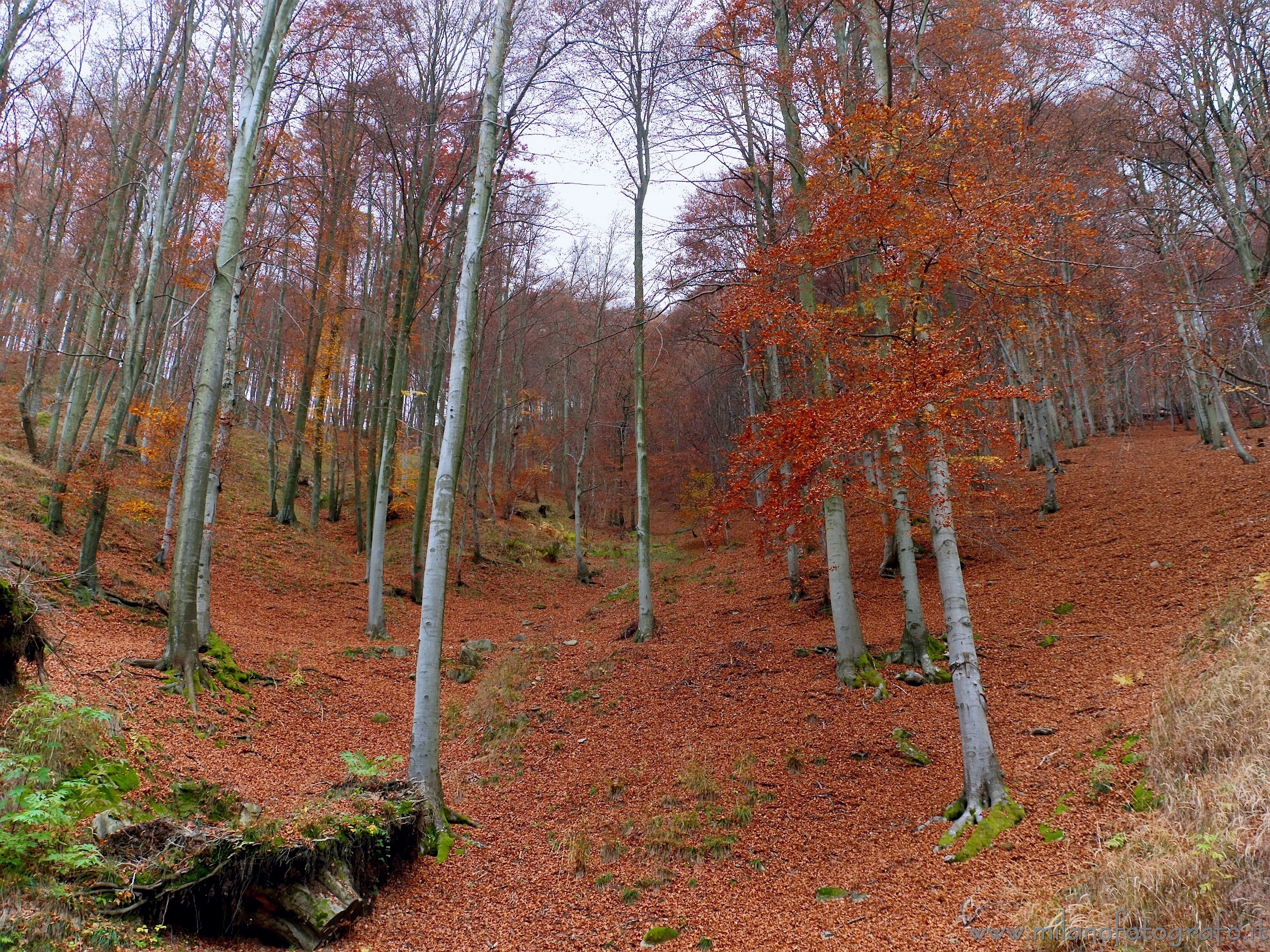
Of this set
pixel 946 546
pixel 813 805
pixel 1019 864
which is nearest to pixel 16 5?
pixel 946 546

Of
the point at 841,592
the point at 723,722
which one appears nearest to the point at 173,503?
the point at 723,722

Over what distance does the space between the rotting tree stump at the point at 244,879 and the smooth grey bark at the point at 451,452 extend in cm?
126

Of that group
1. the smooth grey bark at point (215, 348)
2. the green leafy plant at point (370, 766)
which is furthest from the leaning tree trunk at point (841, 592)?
the smooth grey bark at point (215, 348)

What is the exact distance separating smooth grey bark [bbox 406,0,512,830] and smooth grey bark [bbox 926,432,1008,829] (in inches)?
→ 185

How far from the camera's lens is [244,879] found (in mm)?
3916

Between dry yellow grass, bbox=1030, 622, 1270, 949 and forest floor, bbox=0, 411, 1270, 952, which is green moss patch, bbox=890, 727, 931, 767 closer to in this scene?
forest floor, bbox=0, 411, 1270, 952

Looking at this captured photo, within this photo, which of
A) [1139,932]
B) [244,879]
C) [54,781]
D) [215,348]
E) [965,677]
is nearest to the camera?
[1139,932]

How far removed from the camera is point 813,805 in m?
6.19

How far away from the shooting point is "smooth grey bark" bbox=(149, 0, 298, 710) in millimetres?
7504

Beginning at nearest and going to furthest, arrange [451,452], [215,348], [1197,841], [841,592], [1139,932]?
[1139,932], [1197,841], [451,452], [215,348], [841,592]

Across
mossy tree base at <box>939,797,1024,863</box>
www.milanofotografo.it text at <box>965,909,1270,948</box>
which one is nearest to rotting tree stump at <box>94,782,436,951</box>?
www.milanofotografo.it text at <box>965,909,1270,948</box>

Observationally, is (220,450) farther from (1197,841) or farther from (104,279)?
(1197,841)

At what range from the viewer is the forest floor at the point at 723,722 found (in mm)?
4652

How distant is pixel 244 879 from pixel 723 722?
5698 mm
